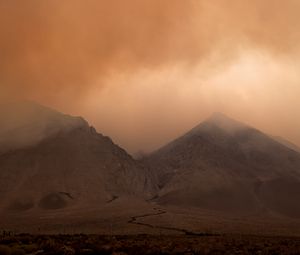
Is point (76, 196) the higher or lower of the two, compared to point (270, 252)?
higher

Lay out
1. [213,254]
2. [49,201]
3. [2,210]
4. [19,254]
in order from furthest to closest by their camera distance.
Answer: [49,201]
[2,210]
[213,254]
[19,254]

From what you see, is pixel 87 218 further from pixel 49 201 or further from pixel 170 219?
pixel 49 201

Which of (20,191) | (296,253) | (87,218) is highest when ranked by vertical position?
(20,191)

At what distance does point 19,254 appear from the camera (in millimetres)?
42219

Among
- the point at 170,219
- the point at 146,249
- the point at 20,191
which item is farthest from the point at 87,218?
the point at 146,249

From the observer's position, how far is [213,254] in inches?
1811

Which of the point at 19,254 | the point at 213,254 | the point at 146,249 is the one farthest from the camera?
the point at 146,249

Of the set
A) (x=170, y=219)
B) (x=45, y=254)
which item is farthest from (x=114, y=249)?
(x=170, y=219)

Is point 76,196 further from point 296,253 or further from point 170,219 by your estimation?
point 296,253

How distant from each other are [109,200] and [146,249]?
5902 inches

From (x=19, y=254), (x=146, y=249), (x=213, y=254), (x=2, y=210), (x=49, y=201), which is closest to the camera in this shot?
(x=19, y=254)

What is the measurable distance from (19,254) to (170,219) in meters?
92.1

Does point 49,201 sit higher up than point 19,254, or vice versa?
point 49,201

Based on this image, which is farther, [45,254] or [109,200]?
[109,200]
